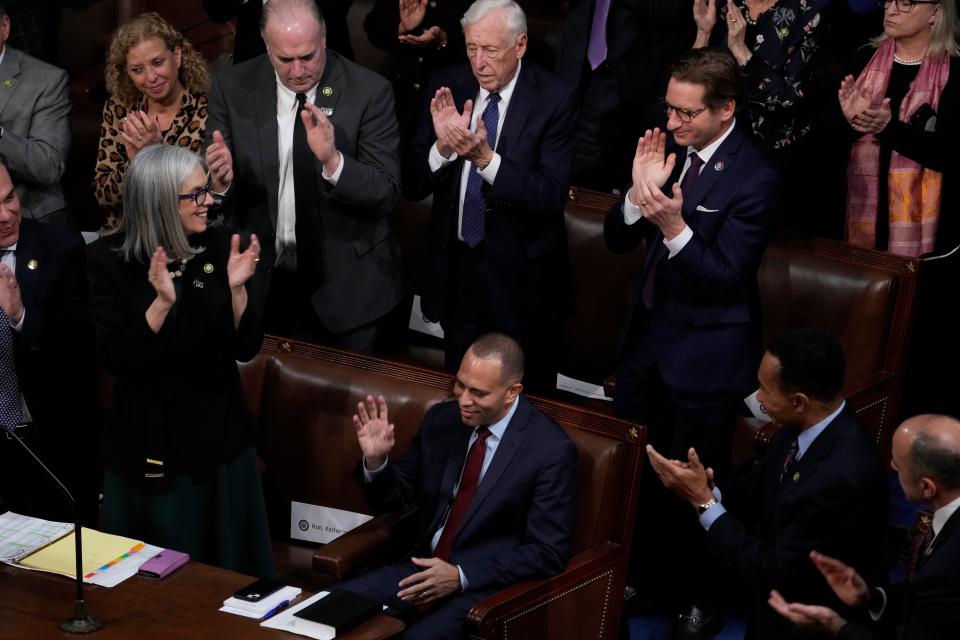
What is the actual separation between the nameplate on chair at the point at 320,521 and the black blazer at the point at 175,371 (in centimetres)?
60

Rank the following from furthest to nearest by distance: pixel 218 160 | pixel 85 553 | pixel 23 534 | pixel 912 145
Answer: pixel 912 145 < pixel 218 160 < pixel 23 534 < pixel 85 553

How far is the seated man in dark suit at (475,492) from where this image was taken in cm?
367

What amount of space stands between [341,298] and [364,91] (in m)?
0.68

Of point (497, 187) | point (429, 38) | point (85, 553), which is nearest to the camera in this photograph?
point (85, 553)

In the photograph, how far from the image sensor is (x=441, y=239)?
4.55m

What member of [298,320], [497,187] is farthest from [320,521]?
[497,187]

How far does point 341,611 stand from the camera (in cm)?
320

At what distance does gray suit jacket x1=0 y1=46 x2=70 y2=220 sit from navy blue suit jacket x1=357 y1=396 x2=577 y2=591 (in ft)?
6.13

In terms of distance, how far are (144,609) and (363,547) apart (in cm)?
77

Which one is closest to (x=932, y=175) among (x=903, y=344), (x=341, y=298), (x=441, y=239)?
(x=903, y=344)

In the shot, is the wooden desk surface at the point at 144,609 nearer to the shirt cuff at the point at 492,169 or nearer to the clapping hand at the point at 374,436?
the clapping hand at the point at 374,436

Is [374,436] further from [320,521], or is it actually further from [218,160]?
[218,160]

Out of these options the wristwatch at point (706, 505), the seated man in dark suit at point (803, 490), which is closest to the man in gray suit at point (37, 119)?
the seated man in dark suit at point (803, 490)

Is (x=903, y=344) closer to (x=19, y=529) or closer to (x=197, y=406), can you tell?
(x=197, y=406)
